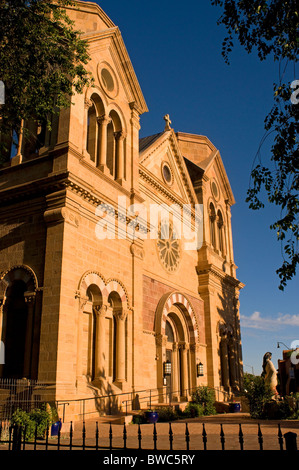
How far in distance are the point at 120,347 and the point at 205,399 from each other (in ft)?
19.8

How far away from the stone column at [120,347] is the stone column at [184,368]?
6673 mm

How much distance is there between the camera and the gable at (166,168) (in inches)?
976

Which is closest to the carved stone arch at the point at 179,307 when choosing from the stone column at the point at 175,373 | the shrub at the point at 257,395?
the stone column at the point at 175,373

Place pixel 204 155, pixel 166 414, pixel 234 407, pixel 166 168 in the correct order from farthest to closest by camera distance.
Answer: pixel 204 155 < pixel 166 168 < pixel 234 407 < pixel 166 414

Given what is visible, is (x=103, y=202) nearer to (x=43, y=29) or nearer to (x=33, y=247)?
(x=33, y=247)

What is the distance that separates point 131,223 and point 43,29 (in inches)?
382

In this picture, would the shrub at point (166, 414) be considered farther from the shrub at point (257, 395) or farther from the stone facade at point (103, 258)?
the shrub at point (257, 395)

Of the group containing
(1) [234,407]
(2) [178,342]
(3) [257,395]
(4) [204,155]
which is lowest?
(1) [234,407]

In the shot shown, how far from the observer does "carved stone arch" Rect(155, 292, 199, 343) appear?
72.1 ft

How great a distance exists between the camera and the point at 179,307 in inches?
989

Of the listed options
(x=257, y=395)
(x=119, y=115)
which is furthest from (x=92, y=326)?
(x=119, y=115)

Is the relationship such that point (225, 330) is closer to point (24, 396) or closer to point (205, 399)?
point (205, 399)

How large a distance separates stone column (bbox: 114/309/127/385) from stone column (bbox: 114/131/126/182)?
6.47m
